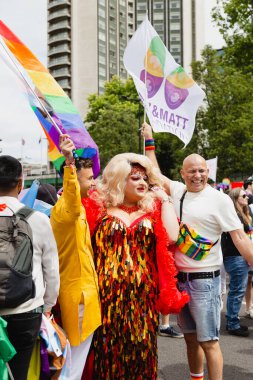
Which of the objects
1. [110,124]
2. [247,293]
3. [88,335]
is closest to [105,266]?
[88,335]

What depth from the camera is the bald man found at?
11.8 feet

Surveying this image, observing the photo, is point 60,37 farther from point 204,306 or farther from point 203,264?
point 204,306

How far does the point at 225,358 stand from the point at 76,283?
2647 millimetres

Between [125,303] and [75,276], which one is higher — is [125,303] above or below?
below

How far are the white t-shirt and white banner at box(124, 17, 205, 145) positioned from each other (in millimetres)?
1227

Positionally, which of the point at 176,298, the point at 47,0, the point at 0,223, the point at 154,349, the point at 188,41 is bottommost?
the point at 154,349

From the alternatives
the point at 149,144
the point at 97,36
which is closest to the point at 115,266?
the point at 149,144

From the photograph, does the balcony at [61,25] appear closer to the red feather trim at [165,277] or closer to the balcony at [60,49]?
the balcony at [60,49]

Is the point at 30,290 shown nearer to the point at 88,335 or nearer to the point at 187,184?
the point at 88,335

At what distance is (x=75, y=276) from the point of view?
3051mm

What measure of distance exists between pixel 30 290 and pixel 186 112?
2931mm

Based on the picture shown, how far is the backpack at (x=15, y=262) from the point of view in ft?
8.18

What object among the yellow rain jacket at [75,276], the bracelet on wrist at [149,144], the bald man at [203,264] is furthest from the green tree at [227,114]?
the yellow rain jacket at [75,276]

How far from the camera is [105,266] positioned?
125 inches
